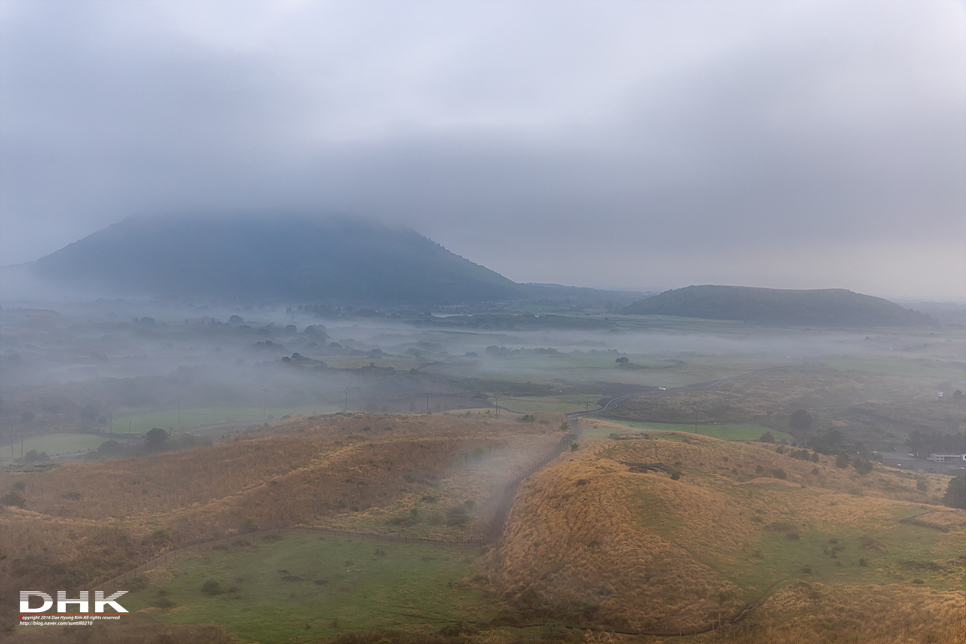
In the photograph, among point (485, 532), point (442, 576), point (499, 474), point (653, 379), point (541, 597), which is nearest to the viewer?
point (541, 597)

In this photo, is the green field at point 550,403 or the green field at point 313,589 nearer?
the green field at point 313,589

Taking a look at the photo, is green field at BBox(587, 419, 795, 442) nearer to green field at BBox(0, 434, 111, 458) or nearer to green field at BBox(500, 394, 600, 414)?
green field at BBox(500, 394, 600, 414)

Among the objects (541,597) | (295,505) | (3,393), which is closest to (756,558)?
(541,597)

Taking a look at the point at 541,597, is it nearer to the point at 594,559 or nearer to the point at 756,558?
the point at 594,559

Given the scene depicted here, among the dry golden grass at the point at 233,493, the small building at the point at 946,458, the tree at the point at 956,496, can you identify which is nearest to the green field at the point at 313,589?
the dry golden grass at the point at 233,493

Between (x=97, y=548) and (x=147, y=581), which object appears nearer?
(x=147, y=581)

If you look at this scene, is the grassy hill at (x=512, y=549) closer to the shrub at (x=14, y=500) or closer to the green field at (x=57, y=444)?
the shrub at (x=14, y=500)

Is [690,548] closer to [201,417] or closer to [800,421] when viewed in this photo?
[800,421]
